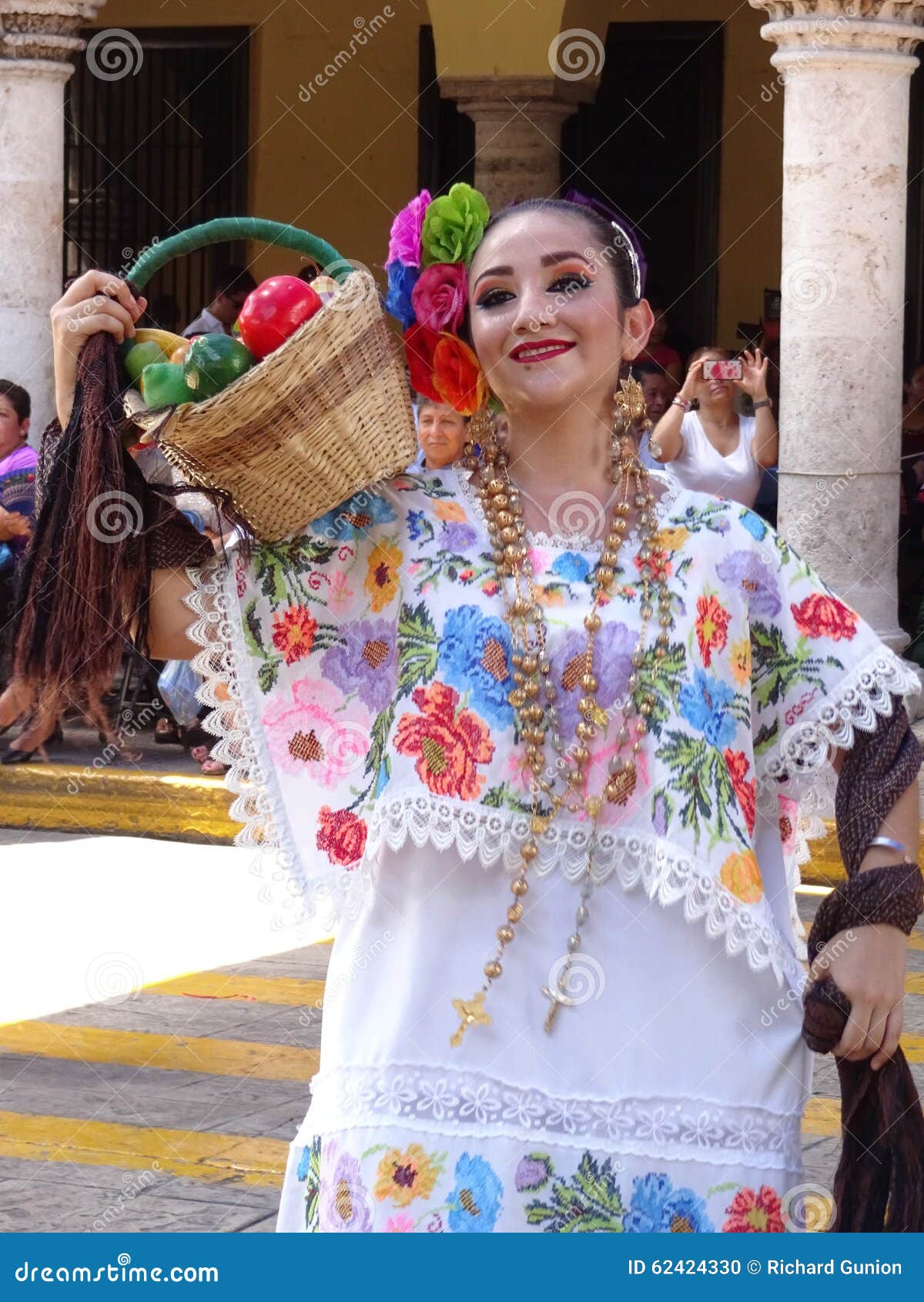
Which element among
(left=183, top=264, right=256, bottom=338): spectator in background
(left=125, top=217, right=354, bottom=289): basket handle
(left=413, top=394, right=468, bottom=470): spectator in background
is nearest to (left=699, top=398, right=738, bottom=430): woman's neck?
(left=183, top=264, right=256, bottom=338): spectator in background

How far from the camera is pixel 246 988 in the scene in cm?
672

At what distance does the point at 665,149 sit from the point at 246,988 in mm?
9447

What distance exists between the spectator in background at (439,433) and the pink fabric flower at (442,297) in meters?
0.31

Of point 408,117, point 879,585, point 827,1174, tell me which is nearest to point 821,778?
point 827,1174

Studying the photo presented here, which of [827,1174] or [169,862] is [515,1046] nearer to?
[827,1174]

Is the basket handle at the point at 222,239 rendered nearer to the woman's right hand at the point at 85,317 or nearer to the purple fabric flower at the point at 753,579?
the woman's right hand at the point at 85,317

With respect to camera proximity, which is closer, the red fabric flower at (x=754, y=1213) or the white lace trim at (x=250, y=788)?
the red fabric flower at (x=754, y=1213)

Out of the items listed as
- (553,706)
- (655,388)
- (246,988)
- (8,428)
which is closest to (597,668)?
(553,706)

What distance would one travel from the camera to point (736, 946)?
279 cm

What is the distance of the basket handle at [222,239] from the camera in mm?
2877

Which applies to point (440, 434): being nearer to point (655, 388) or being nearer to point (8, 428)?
point (655, 388)

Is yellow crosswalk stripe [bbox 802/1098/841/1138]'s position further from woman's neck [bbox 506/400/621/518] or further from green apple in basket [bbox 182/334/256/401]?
green apple in basket [bbox 182/334/256/401]

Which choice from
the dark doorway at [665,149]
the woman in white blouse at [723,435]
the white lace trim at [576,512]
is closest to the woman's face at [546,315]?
the white lace trim at [576,512]

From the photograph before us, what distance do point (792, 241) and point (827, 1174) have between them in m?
5.51
